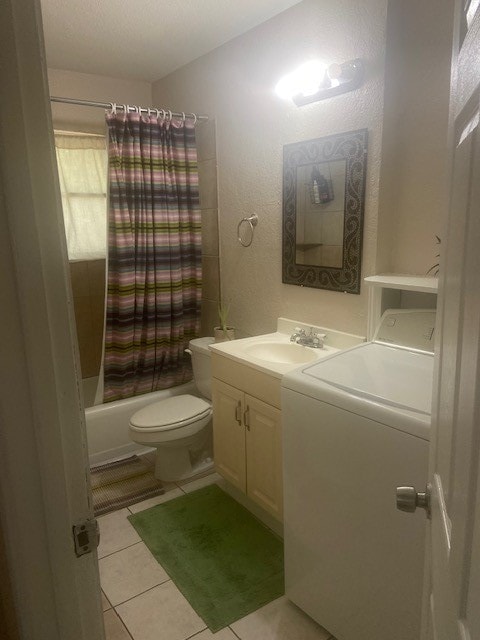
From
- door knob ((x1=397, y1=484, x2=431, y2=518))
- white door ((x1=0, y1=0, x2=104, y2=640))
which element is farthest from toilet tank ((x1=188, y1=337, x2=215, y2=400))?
white door ((x1=0, y1=0, x2=104, y2=640))

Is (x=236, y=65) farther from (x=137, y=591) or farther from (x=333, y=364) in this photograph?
(x=137, y=591)

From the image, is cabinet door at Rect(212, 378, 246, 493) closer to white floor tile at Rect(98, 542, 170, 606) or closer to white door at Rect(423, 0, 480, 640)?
white floor tile at Rect(98, 542, 170, 606)

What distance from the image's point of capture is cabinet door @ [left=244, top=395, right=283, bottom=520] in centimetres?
192

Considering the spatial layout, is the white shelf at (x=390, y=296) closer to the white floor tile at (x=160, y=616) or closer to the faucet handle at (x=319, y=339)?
the faucet handle at (x=319, y=339)

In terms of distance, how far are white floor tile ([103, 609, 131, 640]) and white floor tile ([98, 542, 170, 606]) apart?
0.18 ft

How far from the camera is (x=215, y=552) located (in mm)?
2039

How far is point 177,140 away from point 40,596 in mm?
2557

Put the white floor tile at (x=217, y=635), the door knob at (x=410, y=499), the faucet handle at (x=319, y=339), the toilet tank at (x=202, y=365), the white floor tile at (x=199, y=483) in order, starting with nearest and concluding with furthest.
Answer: the door knob at (x=410, y=499) < the white floor tile at (x=217, y=635) < the faucet handle at (x=319, y=339) < the white floor tile at (x=199, y=483) < the toilet tank at (x=202, y=365)

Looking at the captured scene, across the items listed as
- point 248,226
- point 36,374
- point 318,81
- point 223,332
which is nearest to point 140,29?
point 318,81

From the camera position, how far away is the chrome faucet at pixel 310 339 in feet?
7.16

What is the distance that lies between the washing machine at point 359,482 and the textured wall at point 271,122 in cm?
62

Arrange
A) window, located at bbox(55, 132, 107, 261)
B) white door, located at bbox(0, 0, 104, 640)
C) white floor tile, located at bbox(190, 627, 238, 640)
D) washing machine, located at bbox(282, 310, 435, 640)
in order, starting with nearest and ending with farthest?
1. white door, located at bbox(0, 0, 104, 640)
2. washing machine, located at bbox(282, 310, 435, 640)
3. white floor tile, located at bbox(190, 627, 238, 640)
4. window, located at bbox(55, 132, 107, 261)

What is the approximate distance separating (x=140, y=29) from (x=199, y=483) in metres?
2.48

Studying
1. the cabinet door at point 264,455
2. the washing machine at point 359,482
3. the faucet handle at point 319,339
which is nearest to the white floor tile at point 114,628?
the washing machine at point 359,482
